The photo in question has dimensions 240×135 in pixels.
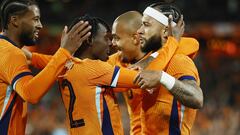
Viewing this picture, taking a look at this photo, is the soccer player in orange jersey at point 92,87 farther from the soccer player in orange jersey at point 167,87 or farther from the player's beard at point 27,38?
the player's beard at point 27,38

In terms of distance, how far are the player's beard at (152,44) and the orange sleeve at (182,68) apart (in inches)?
11.3

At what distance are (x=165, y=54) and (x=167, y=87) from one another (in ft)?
1.18

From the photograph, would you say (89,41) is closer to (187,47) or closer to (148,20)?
(148,20)

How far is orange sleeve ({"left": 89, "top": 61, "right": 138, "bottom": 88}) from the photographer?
399 centimetres

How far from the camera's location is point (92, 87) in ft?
13.2

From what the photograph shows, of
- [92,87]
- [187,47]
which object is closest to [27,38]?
[92,87]

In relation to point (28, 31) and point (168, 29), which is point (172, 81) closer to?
point (168, 29)

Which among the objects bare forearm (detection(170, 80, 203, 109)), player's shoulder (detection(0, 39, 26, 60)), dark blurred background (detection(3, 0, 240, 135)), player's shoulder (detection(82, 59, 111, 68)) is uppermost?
player's shoulder (detection(0, 39, 26, 60))

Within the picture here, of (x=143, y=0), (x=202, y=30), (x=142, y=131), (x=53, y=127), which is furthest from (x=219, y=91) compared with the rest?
(x=142, y=131)

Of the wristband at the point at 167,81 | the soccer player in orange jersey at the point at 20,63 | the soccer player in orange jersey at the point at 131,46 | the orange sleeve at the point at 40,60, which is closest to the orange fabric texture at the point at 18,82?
the soccer player in orange jersey at the point at 20,63

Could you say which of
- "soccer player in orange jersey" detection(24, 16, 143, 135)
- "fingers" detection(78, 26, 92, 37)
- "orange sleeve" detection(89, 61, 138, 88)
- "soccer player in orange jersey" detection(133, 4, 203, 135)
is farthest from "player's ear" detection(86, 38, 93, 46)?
"soccer player in orange jersey" detection(133, 4, 203, 135)

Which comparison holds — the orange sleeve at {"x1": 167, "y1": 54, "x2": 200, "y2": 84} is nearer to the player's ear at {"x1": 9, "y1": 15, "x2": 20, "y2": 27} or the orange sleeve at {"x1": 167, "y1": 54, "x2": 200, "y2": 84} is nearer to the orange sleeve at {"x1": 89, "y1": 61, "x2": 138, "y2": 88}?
the orange sleeve at {"x1": 89, "y1": 61, "x2": 138, "y2": 88}

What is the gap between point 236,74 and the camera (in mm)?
A: 16094

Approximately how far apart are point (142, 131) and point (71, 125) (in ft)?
1.89
